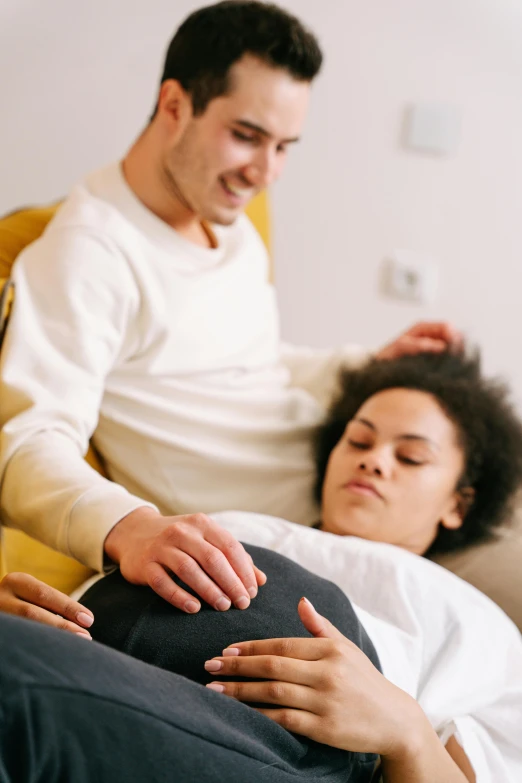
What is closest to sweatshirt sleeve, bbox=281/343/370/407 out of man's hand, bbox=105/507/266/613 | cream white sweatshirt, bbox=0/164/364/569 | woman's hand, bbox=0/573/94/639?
cream white sweatshirt, bbox=0/164/364/569

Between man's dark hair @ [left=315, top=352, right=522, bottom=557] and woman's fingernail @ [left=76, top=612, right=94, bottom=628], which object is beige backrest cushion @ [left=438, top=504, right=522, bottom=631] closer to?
man's dark hair @ [left=315, top=352, right=522, bottom=557]

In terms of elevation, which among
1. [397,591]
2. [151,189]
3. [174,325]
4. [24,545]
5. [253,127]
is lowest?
[24,545]

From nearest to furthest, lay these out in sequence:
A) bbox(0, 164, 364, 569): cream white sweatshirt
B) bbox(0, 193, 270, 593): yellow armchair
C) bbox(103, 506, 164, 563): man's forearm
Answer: bbox(103, 506, 164, 563): man's forearm < bbox(0, 164, 364, 569): cream white sweatshirt < bbox(0, 193, 270, 593): yellow armchair

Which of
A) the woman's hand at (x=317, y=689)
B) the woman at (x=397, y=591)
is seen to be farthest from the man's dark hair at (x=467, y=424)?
the woman's hand at (x=317, y=689)

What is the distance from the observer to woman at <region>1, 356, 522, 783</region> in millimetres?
785

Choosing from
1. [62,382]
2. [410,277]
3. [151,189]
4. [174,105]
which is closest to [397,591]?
[62,382]

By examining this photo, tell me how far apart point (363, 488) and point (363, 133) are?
1.19 meters

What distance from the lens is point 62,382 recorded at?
120 centimetres

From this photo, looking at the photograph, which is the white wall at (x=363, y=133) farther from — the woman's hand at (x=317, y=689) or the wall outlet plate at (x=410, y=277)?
the woman's hand at (x=317, y=689)

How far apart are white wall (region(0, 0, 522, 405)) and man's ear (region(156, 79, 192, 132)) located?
0.76 metres

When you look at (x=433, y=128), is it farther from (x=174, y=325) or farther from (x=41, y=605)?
(x=41, y=605)

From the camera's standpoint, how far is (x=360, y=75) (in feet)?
6.95

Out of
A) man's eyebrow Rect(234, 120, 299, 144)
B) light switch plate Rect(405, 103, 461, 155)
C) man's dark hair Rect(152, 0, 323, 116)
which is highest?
man's dark hair Rect(152, 0, 323, 116)

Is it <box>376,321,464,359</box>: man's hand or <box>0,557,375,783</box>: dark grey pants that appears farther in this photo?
<box>376,321,464,359</box>: man's hand
